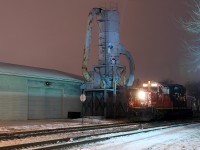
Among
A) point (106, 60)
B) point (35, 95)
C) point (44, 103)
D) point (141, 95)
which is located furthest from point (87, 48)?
point (141, 95)

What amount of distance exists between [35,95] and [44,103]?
68.4 inches

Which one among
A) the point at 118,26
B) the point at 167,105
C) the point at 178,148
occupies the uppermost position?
the point at 118,26

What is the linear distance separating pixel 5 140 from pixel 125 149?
5.62 meters

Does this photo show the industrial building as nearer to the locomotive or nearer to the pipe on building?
the pipe on building

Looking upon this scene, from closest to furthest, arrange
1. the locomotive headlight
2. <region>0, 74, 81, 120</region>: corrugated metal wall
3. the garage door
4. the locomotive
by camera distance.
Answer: the locomotive < the locomotive headlight < <region>0, 74, 81, 120</region>: corrugated metal wall < the garage door

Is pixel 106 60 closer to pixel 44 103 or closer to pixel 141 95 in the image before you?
pixel 44 103

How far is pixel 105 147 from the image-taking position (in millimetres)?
13758

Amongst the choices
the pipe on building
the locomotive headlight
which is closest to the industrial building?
the pipe on building

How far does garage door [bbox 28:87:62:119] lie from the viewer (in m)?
36.1

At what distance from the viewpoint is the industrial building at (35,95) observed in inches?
1307

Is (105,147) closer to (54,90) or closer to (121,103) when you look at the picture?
(54,90)

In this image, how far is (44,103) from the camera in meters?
37.7

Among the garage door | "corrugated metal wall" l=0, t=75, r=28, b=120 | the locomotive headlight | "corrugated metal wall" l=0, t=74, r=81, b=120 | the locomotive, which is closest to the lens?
the locomotive

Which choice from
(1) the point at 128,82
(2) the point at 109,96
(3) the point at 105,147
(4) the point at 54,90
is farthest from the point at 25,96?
(3) the point at 105,147
